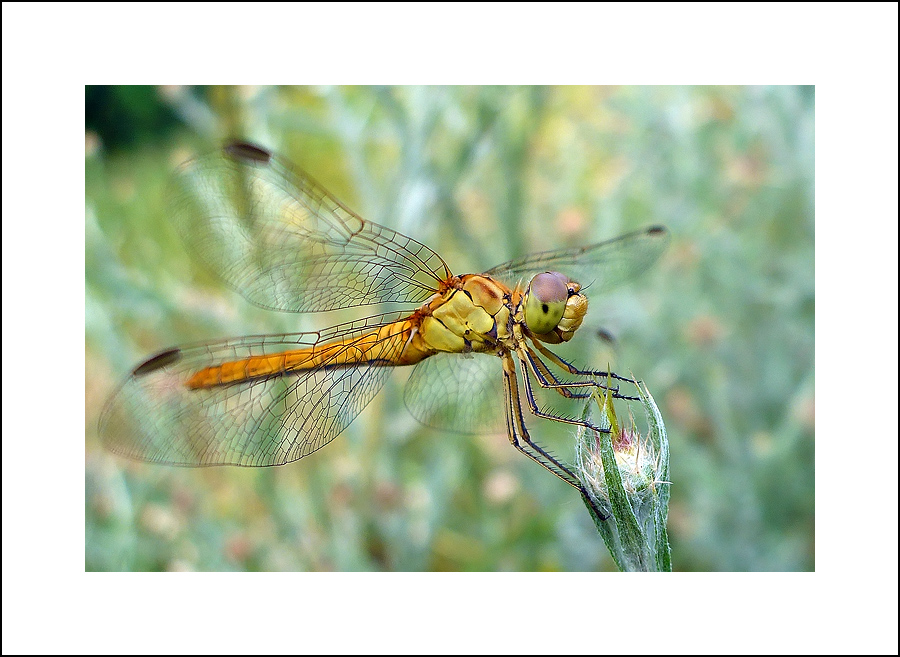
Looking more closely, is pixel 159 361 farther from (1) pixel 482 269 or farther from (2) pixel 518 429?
(1) pixel 482 269

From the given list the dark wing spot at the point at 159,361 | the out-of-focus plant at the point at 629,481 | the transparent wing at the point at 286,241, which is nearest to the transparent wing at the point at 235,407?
the dark wing spot at the point at 159,361

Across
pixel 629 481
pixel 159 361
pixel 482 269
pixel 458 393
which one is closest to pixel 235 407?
pixel 159 361

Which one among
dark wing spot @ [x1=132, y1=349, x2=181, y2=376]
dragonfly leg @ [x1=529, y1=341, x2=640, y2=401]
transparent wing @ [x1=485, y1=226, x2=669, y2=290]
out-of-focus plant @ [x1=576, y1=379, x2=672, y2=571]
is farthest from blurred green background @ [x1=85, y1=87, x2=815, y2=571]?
out-of-focus plant @ [x1=576, y1=379, x2=672, y2=571]

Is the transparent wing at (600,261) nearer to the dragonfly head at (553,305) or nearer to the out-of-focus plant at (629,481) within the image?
the dragonfly head at (553,305)

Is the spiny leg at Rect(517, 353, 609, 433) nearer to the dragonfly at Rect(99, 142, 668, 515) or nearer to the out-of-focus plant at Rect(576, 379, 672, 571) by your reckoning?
the dragonfly at Rect(99, 142, 668, 515)
